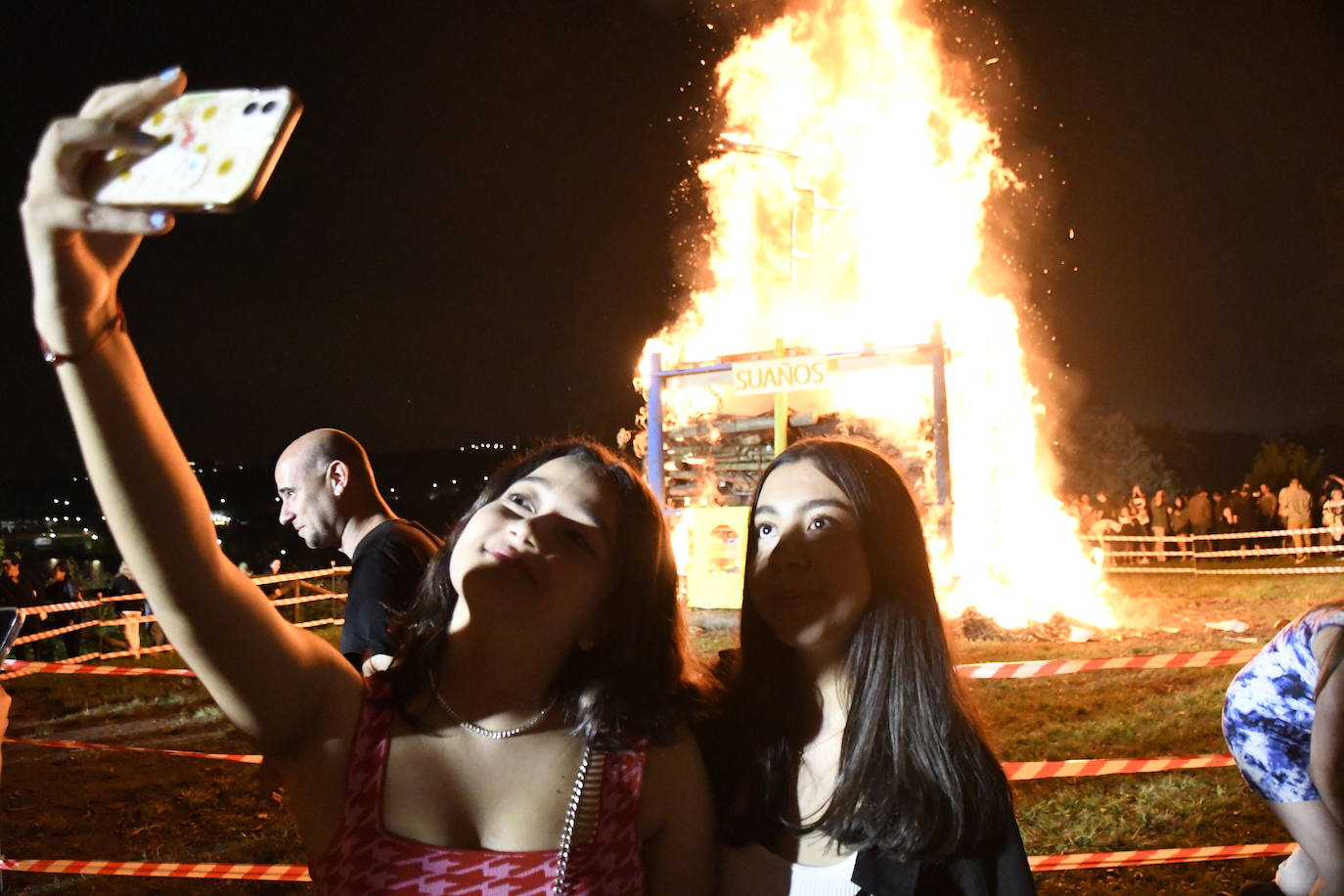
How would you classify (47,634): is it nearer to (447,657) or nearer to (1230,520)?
(447,657)

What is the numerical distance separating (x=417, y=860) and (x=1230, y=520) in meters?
23.2

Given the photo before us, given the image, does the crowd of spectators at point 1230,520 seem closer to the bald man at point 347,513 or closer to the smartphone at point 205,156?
the bald man at point 347,513

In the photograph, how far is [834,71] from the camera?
1598 cm

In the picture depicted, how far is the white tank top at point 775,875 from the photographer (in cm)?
189

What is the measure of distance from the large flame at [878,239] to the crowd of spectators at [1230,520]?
5844mm

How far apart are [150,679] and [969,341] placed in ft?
44.5

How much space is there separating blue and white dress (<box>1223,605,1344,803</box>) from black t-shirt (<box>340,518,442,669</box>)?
9.42ft

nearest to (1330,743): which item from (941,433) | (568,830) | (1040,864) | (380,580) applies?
(568,830)

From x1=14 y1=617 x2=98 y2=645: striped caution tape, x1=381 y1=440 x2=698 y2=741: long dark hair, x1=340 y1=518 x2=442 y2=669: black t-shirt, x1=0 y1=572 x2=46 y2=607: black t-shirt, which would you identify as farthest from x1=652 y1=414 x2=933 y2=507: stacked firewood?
x1=381 y1=440 x2=698 y2=741: long dark hair

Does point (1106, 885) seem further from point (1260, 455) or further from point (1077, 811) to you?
point (1260, 455)

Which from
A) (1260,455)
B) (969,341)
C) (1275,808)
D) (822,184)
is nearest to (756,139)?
(822,184)

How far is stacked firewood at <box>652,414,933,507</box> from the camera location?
13.1 m

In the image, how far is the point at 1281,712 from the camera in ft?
8.68

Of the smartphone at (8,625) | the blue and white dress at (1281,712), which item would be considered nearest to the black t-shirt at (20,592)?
the smartphone at (8,625)
